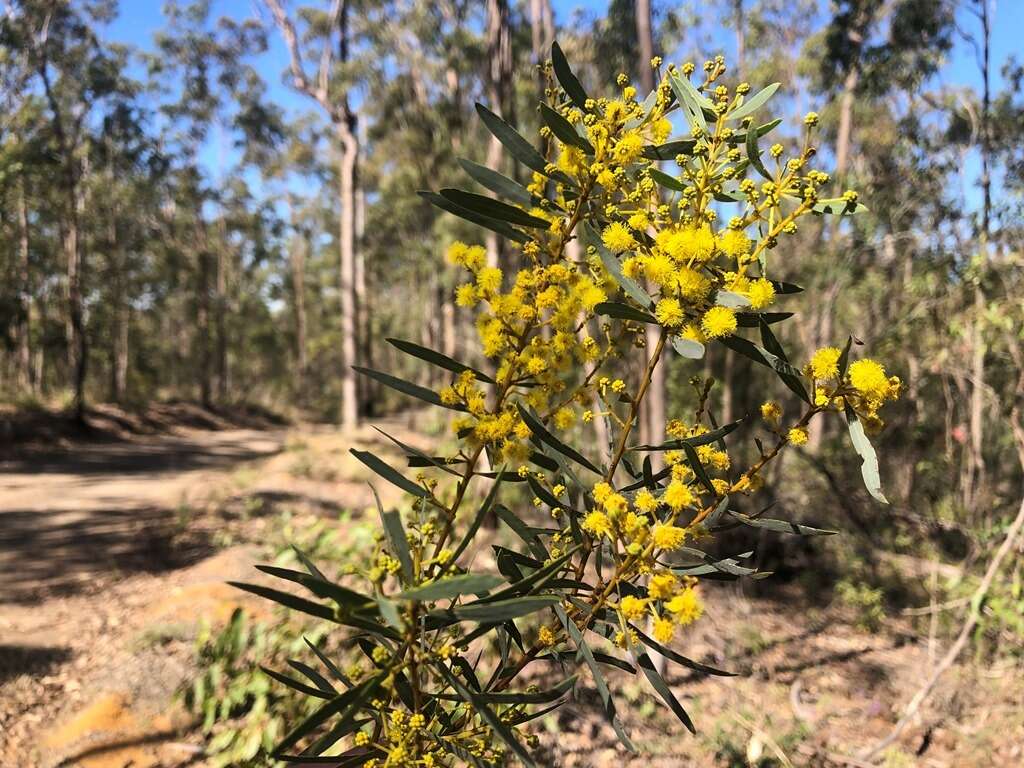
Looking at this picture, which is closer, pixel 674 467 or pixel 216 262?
pixel 674 467

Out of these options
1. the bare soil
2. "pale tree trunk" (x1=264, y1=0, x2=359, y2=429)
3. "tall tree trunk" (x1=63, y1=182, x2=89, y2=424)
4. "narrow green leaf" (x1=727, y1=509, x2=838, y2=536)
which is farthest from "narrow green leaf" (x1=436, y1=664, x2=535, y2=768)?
"tall tree trunk" (x1=63, y1=182, x2=89, y2=424)

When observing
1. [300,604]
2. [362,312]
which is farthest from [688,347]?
[362,312]

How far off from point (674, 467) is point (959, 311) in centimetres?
506

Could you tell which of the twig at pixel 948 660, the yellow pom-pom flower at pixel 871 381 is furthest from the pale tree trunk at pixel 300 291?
the yellow pom-pom flower at pixel 871 381

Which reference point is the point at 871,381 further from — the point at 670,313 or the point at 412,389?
the point at 412,389

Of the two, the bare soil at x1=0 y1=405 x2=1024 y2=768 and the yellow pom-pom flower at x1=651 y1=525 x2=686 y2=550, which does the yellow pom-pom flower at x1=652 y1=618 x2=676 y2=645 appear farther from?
the bare soil at x1=0 y1=405 x2=1024 y2=768

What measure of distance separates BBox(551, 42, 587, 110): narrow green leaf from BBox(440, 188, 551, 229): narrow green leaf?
0.19 meters

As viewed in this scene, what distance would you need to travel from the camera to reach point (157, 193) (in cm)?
2080

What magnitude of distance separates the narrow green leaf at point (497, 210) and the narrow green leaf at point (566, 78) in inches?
7.6

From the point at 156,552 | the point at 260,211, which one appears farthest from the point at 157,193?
the point at 156,552

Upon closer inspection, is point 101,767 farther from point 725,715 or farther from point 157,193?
point 157,193

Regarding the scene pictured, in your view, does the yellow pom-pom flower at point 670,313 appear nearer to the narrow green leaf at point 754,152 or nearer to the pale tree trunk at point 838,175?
the narrow green leaf at point 754,152

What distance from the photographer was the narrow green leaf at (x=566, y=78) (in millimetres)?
944

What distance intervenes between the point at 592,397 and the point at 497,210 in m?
0.36
